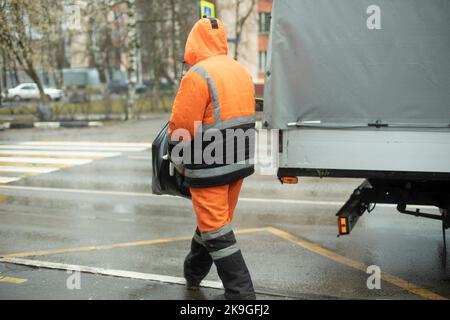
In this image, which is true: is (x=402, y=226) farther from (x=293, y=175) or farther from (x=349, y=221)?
(x=293, y=175)

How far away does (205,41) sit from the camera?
4.38 m

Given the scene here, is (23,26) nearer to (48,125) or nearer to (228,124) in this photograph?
(48,125)

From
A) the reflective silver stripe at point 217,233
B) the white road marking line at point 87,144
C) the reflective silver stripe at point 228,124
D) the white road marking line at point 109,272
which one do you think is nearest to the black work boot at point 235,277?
the reflective silver stripe at point 217,233

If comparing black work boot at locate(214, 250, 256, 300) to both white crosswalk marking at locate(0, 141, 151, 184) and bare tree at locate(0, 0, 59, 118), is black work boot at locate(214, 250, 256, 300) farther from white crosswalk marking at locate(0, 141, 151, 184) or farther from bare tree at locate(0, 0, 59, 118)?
bare tree at locate(0, 0, 59, 118)

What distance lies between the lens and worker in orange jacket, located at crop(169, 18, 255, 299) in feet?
13.8

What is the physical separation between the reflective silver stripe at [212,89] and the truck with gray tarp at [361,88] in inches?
33.6

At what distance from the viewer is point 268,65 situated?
498 cm

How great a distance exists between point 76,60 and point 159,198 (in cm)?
6310

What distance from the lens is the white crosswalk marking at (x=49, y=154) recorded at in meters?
12.2

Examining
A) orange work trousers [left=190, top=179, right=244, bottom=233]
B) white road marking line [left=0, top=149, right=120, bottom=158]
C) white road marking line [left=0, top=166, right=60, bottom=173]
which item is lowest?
white road marking line [left=0, top=149, right=120, bottom=158]

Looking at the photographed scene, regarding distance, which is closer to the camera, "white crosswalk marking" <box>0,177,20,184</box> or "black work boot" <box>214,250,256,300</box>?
"black work boot" <box>214,250,256,300</box>

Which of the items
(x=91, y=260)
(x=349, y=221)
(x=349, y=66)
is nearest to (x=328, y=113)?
(x=349, y=66)

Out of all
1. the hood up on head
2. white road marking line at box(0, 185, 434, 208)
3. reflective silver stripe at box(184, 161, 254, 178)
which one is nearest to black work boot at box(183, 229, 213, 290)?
reflective silver stripe at box(184, 161, 254, 178)

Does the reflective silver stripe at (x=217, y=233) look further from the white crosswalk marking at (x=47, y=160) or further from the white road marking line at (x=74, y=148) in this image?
the white road marking line at (x=74, y=148)
